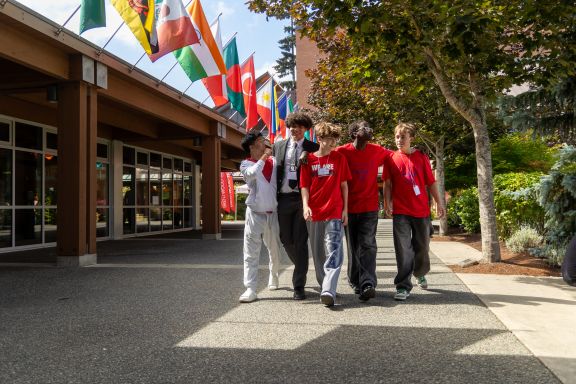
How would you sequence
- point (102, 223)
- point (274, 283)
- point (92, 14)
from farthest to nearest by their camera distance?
point (102, 223)
point (92, 14)
point (274, 283)

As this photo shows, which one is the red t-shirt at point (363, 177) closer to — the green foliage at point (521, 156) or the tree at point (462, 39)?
the tree at point (462, 39)

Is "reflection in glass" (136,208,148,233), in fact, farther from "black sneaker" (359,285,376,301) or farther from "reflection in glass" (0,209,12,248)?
"black sneaker" (359,285,376,301)

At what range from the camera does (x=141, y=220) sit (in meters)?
18.4

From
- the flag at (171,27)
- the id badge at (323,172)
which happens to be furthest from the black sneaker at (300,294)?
the flag at (171,27)

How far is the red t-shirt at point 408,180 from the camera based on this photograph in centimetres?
541

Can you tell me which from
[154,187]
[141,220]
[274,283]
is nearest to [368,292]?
[274,283]

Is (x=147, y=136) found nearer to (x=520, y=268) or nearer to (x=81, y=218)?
(x=81, y=218)

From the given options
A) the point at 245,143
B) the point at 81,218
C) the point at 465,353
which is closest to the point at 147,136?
the point at 81,218

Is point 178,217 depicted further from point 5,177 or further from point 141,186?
point 5,177

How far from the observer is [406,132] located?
5445 millimetres

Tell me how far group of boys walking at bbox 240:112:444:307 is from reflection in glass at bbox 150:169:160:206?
46.6 feet

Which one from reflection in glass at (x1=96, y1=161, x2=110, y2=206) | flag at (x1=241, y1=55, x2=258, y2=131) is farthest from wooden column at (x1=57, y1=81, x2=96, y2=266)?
flag at (x1=241, y1=55, x2=258, y2=131)

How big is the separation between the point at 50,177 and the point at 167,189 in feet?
25.6

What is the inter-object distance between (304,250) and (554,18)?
4.85 m
